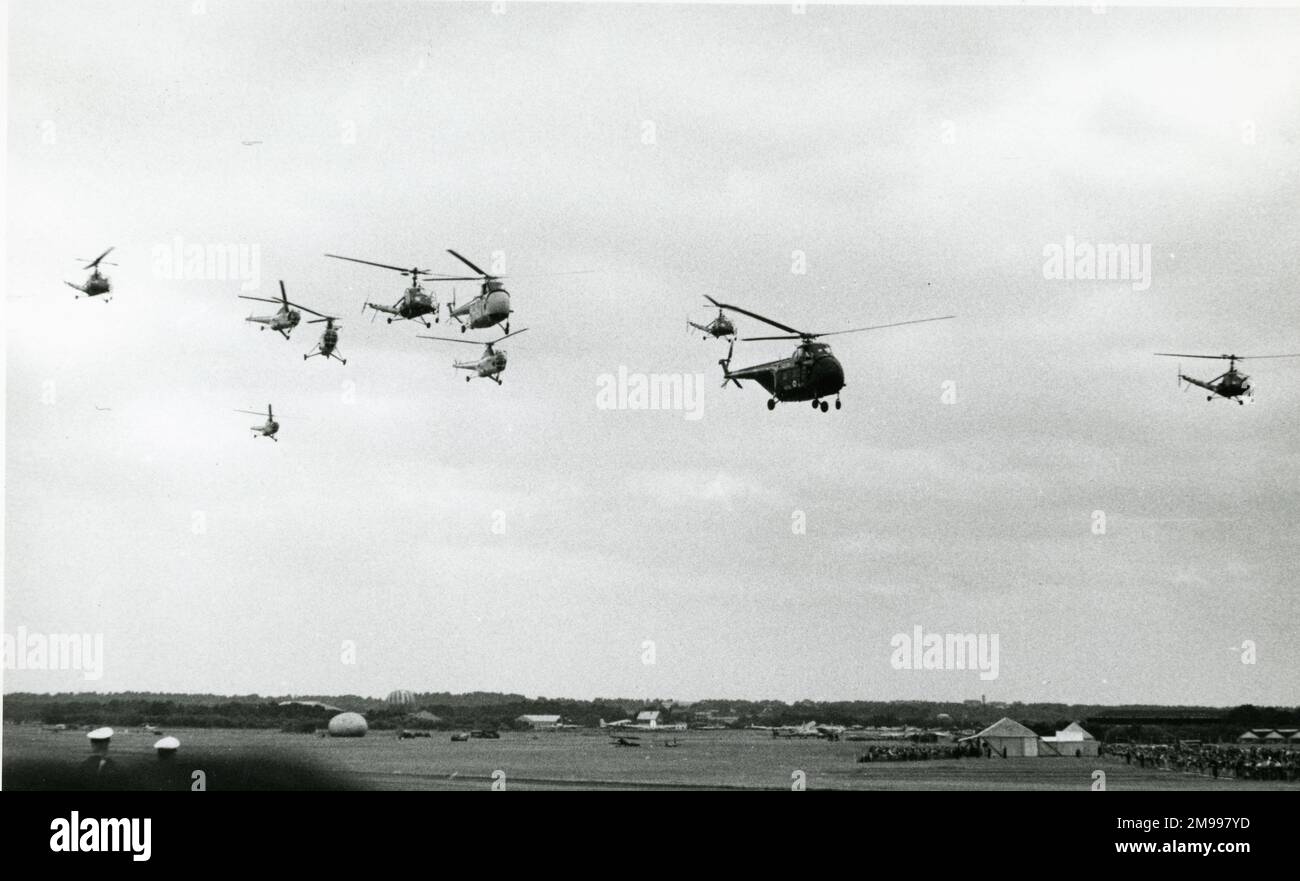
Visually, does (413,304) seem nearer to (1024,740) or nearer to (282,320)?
(282,320)

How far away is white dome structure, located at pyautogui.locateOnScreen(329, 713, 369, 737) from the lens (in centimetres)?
5509

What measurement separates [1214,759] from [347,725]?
33.2m

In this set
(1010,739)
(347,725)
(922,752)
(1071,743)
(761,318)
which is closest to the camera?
(761,318)

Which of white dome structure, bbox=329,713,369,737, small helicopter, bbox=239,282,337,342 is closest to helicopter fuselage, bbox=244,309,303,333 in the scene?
small helicopter, bbox=239,282,337,342

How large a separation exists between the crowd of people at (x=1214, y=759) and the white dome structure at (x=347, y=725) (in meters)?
29.8

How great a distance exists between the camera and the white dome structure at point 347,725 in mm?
55094

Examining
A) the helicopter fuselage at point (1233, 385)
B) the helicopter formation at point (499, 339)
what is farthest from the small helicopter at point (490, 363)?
the helicopter fuselage at point (1233, 385)

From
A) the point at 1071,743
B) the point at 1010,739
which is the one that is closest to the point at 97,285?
the point at 1010,739

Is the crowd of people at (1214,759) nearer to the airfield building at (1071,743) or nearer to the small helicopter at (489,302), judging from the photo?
the airfield building at (1071,743)

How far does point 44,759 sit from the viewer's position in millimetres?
41312

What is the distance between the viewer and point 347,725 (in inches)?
2172
